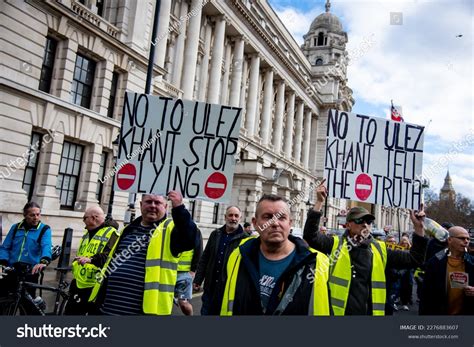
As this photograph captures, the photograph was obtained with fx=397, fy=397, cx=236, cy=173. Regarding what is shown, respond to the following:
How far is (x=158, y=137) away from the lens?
4832 mm

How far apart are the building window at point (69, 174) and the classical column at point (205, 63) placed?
15083mm

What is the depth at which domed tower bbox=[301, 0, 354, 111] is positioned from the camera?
60.1 metres

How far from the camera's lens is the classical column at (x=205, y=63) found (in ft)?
97.9

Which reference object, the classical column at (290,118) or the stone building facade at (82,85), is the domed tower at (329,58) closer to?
the classical column at (290,118)

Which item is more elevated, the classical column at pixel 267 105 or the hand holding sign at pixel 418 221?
the classical column at pixel 267 105

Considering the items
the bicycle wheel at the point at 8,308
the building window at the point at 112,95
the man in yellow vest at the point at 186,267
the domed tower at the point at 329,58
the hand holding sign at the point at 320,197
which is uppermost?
the domed tower at the point at 329,58

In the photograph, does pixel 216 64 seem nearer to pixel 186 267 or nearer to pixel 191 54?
pixel 191 54

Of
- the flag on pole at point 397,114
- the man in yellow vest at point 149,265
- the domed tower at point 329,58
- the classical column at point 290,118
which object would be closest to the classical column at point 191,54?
the flag on pole at point 397,114

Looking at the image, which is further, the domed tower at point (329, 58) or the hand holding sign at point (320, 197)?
the domed tower at point (329, 58)

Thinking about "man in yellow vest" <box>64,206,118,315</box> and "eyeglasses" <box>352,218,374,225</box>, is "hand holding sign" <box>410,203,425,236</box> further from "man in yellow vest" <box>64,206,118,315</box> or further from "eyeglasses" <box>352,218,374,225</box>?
"man in yellow vest" <box>64,206,118,315</box>

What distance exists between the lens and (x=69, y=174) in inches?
618

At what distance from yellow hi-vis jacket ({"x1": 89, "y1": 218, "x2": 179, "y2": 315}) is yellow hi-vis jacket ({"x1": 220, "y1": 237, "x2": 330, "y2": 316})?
2.69 ft
